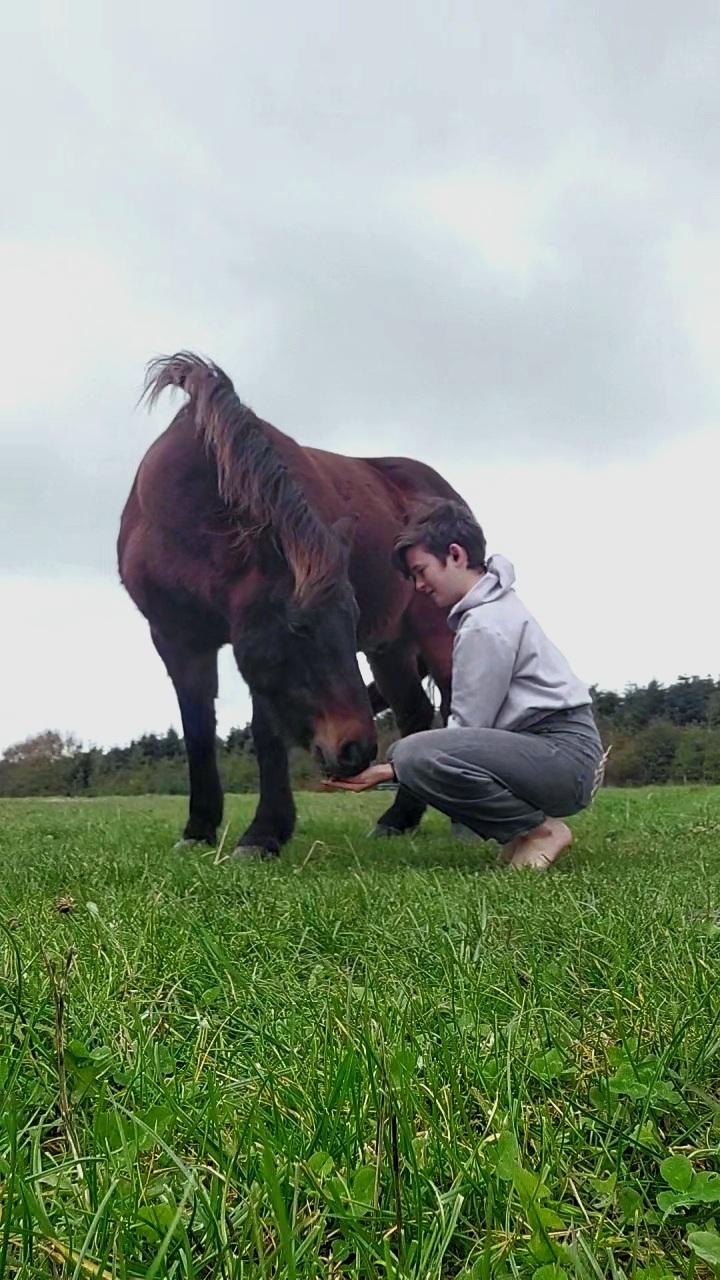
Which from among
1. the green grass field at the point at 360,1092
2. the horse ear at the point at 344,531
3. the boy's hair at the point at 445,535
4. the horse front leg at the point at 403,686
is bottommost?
the green grass field at the point at 360,1092

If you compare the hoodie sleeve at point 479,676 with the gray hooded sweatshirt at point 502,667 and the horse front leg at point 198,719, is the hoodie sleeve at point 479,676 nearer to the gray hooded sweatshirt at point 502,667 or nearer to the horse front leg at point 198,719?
the gray hooded sweatshirt at point 502,667

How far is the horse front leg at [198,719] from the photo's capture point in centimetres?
554

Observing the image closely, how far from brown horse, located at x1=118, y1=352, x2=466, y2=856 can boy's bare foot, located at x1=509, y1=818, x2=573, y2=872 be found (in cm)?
85

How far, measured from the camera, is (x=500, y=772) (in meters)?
3.83

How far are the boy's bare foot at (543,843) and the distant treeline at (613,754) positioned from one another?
18020 mm

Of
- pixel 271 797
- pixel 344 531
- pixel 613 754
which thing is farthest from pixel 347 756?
pixel 613 754

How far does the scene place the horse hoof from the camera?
4434mm

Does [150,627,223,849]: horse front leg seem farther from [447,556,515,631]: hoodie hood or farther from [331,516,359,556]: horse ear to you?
[447,556,515,631]: hoodie hood

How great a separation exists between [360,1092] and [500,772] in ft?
8.73

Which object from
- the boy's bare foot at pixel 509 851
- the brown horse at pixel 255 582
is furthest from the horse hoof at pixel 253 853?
the boy's bare foot at pixel 509 851

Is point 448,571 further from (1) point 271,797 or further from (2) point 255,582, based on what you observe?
(1) point 271,797

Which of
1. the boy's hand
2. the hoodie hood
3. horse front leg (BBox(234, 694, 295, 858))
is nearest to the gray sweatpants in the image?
the boy's hand

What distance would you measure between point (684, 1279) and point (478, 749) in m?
2.86

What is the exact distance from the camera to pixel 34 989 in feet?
5.40
